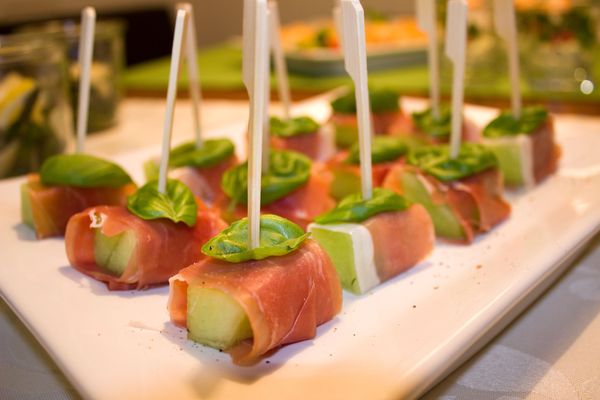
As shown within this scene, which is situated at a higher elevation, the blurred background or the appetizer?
the blurred background

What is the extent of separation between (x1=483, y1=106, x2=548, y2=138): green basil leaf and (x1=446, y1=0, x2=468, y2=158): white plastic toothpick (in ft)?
1.07

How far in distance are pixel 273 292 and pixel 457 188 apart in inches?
29.7

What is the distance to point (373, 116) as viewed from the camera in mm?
2602

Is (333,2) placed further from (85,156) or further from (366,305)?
(366,305)

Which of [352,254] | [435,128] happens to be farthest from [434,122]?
[352,254]

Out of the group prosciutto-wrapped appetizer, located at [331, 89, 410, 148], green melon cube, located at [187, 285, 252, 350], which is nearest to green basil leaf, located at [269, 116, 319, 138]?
prosciutto-wrapped appetizer, located at [331, 89, 410, 148]

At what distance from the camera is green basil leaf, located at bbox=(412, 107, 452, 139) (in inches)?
89.8

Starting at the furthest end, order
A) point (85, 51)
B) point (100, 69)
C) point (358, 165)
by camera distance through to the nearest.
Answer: point (100, 69), point (358, 165), point (85, 51)

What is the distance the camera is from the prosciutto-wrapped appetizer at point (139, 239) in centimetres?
153

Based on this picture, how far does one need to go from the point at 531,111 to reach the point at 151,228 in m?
1.30

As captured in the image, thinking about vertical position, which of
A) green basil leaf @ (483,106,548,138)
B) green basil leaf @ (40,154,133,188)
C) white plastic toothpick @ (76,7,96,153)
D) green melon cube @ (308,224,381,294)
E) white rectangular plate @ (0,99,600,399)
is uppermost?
white plastic toothpick @ (76,7,96,153)

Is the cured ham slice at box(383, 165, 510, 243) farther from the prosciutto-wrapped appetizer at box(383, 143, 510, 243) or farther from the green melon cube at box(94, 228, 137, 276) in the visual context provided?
the green melon cube at box(94, 228, 137, 276)

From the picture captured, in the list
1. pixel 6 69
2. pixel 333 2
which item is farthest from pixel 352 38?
pixel 333 2

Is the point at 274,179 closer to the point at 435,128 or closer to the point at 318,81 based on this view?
the point at 435,128
